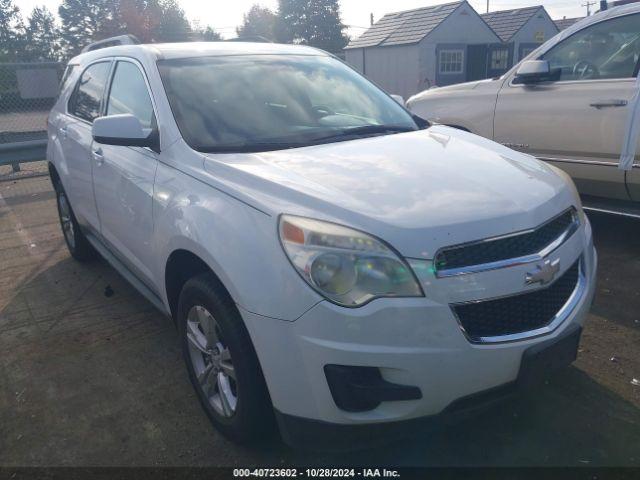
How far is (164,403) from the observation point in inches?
116

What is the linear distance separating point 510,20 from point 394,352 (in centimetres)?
2779

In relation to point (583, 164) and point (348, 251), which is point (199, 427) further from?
point (583, 164)

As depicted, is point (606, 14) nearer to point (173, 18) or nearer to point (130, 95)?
point (130, 95)

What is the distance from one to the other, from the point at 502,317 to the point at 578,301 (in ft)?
1.67

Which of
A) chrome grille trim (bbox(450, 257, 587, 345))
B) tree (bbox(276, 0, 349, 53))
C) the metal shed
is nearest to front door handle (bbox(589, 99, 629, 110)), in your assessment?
chrome grille trim (bbox(450, 257, 587, 345))

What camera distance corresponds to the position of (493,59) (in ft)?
81.5

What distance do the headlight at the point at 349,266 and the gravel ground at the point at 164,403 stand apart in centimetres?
66

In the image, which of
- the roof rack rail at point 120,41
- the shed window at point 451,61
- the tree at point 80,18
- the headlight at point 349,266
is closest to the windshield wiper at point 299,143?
the headlight at point 349,266

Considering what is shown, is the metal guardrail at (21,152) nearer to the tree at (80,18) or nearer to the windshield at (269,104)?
the windshield at (269,104)

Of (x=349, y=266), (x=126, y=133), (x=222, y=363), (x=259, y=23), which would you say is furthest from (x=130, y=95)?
(x=259, y=23)

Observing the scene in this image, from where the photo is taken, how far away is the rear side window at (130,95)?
3152mm

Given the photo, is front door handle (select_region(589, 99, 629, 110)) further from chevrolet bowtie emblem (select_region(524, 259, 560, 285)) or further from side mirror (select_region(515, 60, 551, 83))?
chevrolet bowtie emblem (select_region(524, 259, 560, 285))

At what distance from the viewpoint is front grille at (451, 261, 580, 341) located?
200 cm

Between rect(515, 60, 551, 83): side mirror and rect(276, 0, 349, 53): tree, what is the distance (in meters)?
59.1
